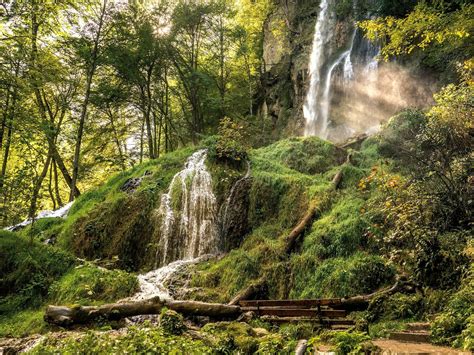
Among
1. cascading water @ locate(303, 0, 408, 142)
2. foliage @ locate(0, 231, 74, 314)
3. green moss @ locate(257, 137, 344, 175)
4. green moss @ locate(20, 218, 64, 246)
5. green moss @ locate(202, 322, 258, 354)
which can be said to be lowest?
green moss @ locate(202, 322, 258, 354)

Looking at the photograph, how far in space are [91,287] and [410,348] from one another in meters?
7.29

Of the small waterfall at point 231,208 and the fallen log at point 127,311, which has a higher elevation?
the small waterfall at point 231,208

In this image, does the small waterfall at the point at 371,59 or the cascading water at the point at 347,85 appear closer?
the cascading water at the point at 347,85

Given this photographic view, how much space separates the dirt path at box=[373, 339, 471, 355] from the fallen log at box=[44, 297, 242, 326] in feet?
12.0

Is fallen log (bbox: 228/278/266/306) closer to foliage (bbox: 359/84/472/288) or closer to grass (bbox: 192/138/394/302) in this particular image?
grass (bbox: 192/138/394/302)

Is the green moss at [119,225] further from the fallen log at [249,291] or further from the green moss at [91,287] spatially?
the fallen log at [249,291]

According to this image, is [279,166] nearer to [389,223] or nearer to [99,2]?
[389,223]

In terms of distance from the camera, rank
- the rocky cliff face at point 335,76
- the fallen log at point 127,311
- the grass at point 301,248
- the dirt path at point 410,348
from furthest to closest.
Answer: the rocky cliff face at point 335,76 → the grass at point 301,248 → the fallen log at point 127,311 → the dirt path at point 410,348

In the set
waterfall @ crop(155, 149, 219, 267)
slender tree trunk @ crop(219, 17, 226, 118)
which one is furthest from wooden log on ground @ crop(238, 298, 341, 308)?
slender tree trunk @ crop(219, 17, 226, 118)

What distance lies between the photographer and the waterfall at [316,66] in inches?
896

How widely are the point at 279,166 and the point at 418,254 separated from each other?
7.65 meters

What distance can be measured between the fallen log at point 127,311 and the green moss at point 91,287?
1.13 metres

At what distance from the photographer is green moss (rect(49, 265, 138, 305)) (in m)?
8.70

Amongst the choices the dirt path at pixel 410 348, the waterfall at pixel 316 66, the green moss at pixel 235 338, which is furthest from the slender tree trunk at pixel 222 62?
the dirt path at pixel 410 348
